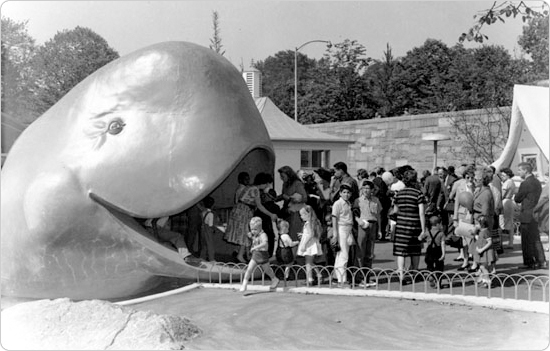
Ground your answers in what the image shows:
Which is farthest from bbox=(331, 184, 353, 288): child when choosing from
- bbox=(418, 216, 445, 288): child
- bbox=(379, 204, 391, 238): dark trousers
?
bbox=(379, 204, 391, 238): dark trousers

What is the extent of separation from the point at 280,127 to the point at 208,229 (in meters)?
11.9

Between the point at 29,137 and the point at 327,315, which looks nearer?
the point at 327,315

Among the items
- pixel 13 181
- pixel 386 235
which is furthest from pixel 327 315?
pixel 386 235

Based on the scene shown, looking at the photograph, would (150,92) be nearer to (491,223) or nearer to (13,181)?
(13,181)

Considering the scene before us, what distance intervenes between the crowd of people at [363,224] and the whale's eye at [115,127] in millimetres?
2167

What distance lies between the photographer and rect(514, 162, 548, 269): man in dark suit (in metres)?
11.3

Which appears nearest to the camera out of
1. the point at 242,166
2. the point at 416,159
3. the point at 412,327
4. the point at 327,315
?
the point at 412,327

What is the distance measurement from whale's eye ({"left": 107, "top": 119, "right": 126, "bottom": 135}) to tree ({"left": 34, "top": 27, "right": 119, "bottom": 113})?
2353 centimetres

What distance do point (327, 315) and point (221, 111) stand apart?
3.33m

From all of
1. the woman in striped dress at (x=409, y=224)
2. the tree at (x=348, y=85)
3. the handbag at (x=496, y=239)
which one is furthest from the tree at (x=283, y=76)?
the woman in striped dress at (x=409, y=224)

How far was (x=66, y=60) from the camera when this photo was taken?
112 feet

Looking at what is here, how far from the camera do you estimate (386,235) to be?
16484 mm

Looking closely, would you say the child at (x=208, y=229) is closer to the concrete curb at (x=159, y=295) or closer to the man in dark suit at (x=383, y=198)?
the concrete curb at (x=159, y=295)

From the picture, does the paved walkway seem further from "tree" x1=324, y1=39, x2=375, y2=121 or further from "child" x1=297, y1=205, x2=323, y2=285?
"tree" x1=324, y1=39, x2=375, y2=121
